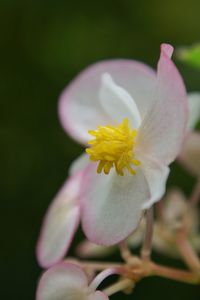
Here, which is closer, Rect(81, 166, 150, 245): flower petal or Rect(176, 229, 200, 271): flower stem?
Rect(81, 166, 150, 245): flower petal

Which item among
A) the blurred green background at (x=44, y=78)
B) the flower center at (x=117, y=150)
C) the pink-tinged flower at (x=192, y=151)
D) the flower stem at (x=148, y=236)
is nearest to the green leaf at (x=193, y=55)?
the pink-tinged flower at (x=192, y=151)

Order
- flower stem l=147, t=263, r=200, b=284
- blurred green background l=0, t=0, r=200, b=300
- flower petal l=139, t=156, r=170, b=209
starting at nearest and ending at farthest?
flower petal l=139, t=156, r=170, b=209
flower stem l=147, t=263, r=200, b=284
blurred green background l=0, t=0, r=200, b=300

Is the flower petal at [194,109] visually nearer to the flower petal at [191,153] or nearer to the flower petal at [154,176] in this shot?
the flower petal at [191,153]

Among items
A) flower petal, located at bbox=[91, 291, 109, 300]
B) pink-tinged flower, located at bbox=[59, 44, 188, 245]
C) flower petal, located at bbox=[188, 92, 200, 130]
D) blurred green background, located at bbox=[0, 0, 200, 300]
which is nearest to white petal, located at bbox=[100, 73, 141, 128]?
pink-tinged flower, located at bbox=[59, 44, 188, 245]

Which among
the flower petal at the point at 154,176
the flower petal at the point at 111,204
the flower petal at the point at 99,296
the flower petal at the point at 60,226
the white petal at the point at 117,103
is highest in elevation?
the white petal at the point at 117,103

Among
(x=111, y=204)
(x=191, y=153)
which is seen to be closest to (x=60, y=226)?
(x=111, y=204)

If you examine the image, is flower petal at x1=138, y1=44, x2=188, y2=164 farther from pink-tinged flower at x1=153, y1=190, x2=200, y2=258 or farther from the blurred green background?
the blurred green background

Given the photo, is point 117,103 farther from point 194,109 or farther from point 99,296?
point 99,296

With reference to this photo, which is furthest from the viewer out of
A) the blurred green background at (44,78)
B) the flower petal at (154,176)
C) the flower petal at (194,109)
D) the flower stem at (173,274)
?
the blurred green background at (44,78)
